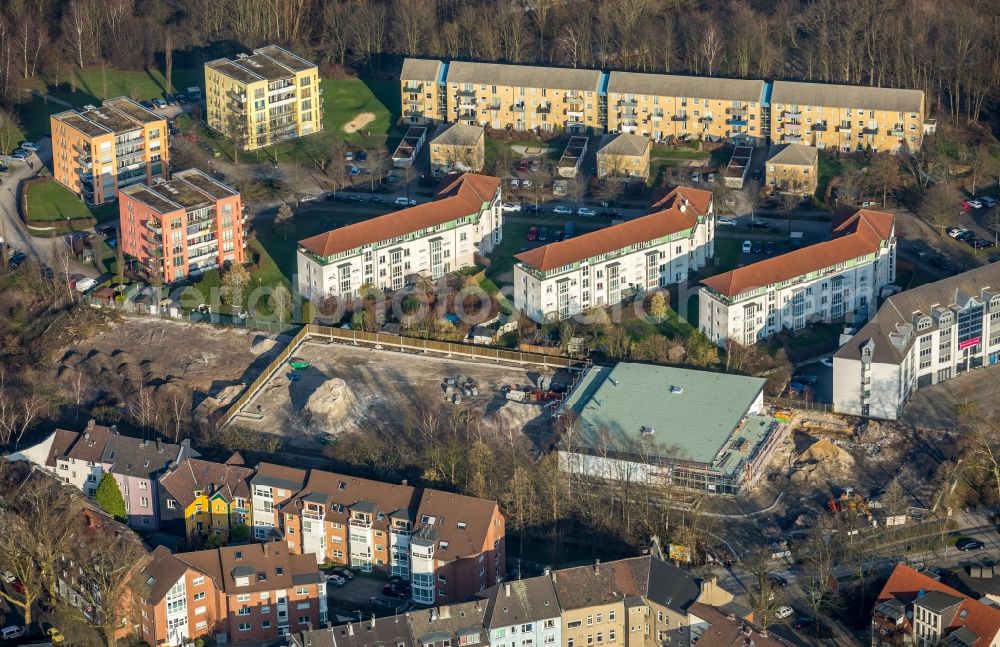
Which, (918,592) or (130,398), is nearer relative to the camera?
(918,592)

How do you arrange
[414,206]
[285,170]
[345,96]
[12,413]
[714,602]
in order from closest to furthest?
[714,602] → [12,413] → [414,206] → [285,170] → [345,96]

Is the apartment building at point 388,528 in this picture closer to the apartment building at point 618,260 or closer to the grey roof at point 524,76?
the apartment building at point 618,260

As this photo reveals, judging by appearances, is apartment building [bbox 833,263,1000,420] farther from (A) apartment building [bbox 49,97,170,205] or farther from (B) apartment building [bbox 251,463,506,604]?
(A) apartment building [bbox 49,97,170,205]

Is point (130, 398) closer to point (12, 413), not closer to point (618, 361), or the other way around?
point (12, 413)

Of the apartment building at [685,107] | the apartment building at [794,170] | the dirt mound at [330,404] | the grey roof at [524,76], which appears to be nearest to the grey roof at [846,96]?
the apartment building at [685,107]

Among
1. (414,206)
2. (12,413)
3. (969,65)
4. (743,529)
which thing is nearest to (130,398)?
(12,413)

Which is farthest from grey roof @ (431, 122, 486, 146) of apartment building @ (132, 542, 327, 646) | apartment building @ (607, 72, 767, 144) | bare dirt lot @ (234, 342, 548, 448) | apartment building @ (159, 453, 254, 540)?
apartment building @ (132, 542, 327, 646)

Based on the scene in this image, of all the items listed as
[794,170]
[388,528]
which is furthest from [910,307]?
[388,528]
